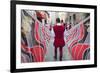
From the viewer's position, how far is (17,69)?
1.75 m

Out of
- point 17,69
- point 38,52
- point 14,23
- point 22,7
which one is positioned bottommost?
point 17,69

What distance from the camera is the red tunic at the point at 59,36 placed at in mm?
1868

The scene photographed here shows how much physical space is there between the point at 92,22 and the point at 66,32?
311mm

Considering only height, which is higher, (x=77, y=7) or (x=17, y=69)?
(x=77, y=7)

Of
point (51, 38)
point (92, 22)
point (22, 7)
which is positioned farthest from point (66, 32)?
point (22, 7)

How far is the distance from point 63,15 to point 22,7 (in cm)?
40

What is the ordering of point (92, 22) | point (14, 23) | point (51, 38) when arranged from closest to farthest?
point (14, 23) → point (51, 38) → point (92, 22)

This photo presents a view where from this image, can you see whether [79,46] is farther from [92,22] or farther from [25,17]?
[25,17]

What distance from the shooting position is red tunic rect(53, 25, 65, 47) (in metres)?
1.87

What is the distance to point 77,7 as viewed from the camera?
1925mm

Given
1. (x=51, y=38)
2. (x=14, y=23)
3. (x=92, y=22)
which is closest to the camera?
(x=14, y=23)

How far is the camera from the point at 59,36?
1.88m

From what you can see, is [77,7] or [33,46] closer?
[33,46]

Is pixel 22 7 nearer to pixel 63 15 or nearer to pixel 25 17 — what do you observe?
pixel 25 17
